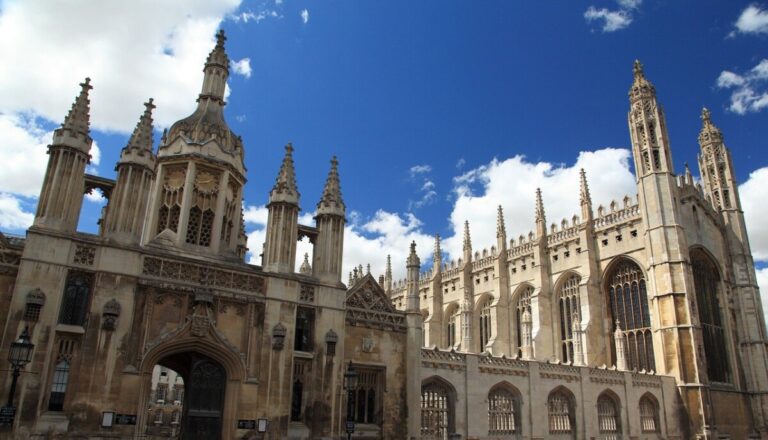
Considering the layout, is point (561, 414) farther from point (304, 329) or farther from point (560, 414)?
point (304, 329)

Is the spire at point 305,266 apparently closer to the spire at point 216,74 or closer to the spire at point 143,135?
the spire at point 216,74

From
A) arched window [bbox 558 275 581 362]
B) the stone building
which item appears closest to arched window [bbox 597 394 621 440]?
the stone building

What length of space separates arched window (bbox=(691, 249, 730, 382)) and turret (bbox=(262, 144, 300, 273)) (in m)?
32.6

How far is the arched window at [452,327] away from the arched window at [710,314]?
2198cm

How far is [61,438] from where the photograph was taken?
46.2 ft

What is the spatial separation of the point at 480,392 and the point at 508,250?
28036mm

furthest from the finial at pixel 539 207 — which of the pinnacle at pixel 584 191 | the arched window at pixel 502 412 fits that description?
the arched window at pixel 502 412

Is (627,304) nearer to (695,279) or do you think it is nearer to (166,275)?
(695,279)

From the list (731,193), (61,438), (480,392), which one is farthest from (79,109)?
(731,193)

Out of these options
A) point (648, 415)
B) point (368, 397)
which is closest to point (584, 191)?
point (648, 415)

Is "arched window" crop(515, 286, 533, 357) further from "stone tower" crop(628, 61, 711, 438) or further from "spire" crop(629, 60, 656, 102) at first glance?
"spire" crop(629, 60, 656, 102)

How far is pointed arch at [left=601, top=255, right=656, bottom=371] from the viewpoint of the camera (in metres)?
38.8

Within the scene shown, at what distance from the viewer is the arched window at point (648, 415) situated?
33009 millimetres

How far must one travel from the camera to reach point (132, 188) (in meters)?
17.2
